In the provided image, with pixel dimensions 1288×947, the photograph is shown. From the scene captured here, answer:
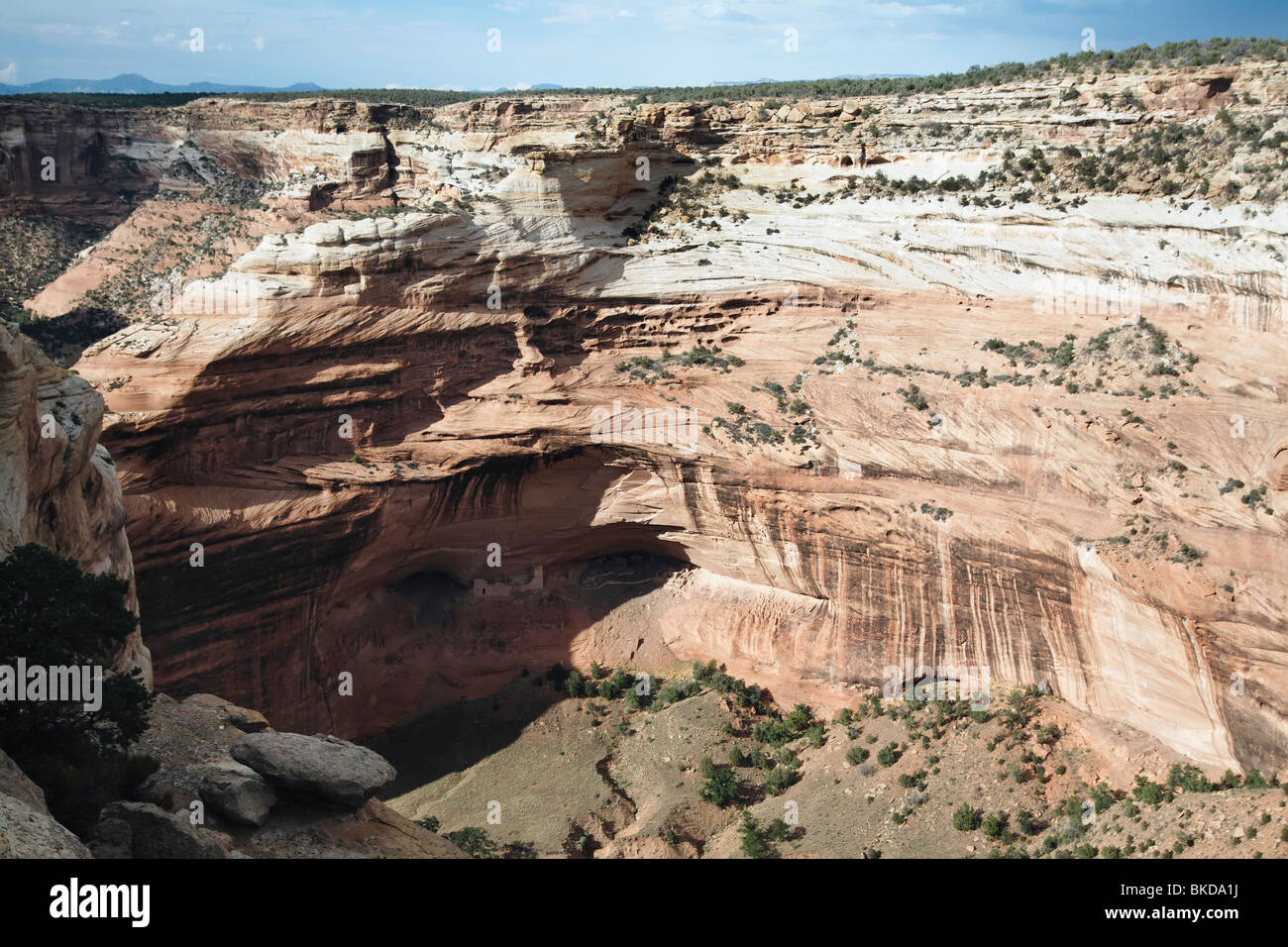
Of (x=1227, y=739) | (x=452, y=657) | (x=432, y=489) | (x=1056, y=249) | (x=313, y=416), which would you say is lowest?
(x=452, y=657)

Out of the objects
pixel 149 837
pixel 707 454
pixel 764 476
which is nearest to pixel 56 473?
pixel 149 837

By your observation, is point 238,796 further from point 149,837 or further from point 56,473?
point 56,473

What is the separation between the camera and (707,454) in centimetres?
3011

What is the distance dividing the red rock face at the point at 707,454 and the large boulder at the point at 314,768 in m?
12.5

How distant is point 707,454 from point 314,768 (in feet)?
56.7

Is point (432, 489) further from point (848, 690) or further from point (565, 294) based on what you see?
point (848, 690)

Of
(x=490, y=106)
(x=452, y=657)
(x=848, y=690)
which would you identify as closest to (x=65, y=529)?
(x=452, y=657)

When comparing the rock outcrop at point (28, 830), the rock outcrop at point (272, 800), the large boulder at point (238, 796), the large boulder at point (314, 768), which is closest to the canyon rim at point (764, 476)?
the rock outcrop at point (272, 800)

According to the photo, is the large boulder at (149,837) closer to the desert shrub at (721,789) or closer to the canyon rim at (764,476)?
the canyon rim at (764,476)

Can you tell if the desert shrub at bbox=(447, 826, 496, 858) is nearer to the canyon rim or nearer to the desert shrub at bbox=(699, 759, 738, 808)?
the canyon rim

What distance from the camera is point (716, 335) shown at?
31734mm

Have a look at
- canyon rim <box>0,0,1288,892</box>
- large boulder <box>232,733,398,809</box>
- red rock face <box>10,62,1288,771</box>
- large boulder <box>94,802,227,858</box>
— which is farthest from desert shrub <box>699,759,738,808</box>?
large boulder <box>94,802,227,858</box>

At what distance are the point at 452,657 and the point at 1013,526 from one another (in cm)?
1854

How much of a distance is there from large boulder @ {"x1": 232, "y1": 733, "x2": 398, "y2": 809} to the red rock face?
12455 mm
